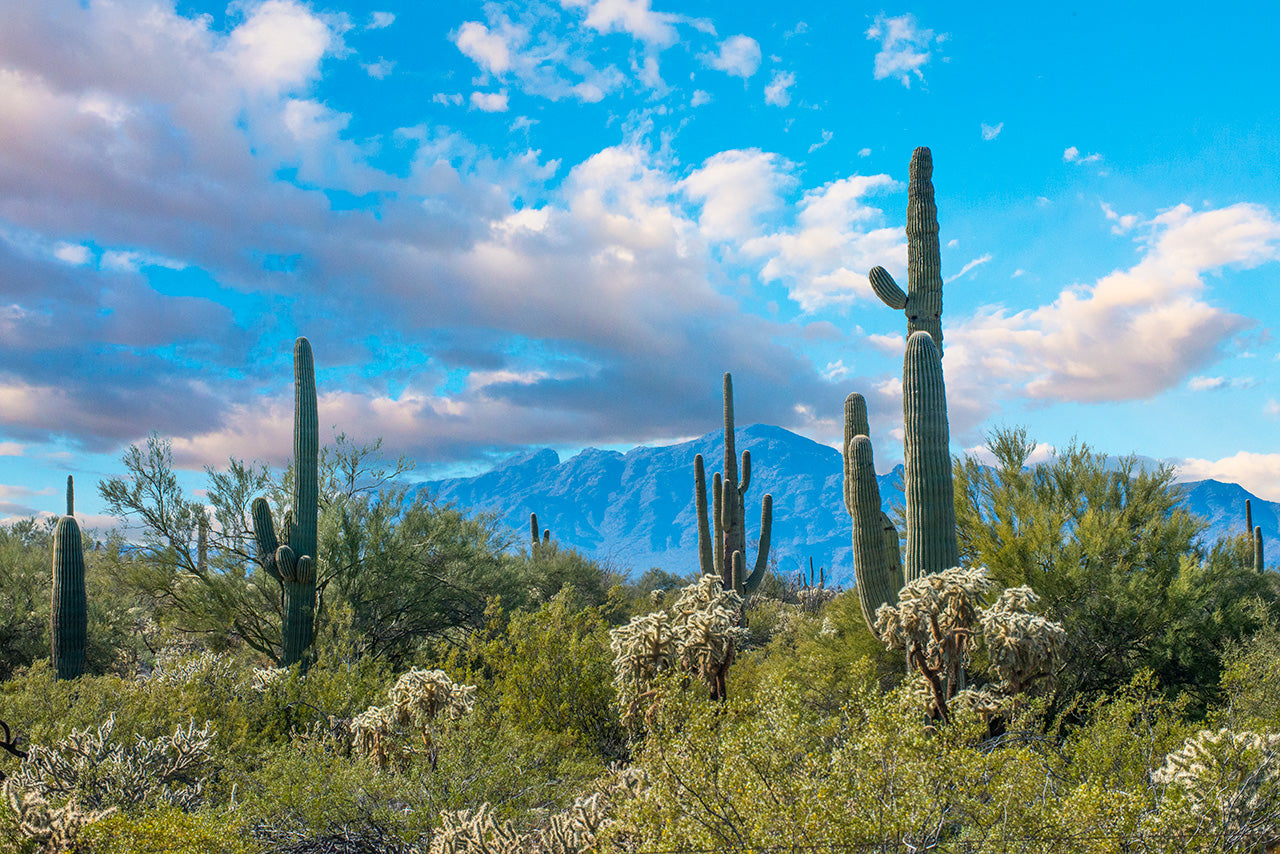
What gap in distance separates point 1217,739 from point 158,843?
6012 mm

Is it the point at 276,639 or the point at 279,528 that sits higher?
the point at 279,528

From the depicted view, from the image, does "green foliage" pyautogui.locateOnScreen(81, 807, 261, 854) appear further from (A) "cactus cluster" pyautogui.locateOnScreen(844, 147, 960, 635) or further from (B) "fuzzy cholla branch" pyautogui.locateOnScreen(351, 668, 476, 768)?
(A) "cactus cluster" pyautogui.locateOnScreen(844, 147, 960, 635)

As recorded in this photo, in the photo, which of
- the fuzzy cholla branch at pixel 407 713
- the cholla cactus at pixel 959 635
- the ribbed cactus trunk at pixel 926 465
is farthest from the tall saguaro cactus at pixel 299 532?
the cholla cactus at pixel 959 635

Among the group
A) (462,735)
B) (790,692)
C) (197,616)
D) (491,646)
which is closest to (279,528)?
(197,616)

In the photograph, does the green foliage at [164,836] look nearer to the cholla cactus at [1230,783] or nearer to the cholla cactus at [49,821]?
the cholla cactus at [49,821]

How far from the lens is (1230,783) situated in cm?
464

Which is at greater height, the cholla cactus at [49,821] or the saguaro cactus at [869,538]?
the saguaro cactus at [869,538]

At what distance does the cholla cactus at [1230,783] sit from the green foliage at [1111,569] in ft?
11.2

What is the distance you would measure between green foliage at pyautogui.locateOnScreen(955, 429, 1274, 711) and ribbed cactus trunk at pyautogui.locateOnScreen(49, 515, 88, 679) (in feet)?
42.4

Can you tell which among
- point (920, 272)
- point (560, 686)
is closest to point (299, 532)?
point (560, 686)

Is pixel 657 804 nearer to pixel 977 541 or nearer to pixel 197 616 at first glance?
pixel 977 541

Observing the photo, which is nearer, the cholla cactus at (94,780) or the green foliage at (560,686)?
the cholla cactus at (94,780)

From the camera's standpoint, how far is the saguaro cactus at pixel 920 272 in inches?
459

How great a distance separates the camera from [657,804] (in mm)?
3889
